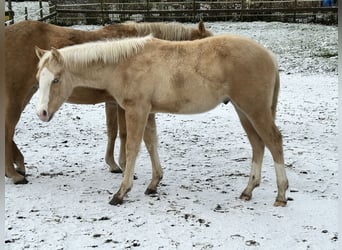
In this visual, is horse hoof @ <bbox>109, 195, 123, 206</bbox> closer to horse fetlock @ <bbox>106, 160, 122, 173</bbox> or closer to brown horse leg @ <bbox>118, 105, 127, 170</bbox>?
brown horse leg @ <bbox>118, 105, 127, 170</bbox>

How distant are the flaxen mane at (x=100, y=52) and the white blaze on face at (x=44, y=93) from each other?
0.78ft

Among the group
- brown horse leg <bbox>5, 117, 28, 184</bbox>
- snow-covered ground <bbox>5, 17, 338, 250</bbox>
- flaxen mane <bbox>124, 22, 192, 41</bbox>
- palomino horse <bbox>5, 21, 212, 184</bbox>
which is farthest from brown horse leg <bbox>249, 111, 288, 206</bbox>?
brown horse leg <bbox>5, 117, 28, 184</bbox>

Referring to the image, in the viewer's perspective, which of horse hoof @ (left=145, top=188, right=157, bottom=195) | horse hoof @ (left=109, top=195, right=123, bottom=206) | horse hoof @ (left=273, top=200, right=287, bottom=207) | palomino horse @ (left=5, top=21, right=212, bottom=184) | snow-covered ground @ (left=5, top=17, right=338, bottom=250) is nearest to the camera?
snow-covered ground @ (left=5, top=17, right=338, bottom=250)

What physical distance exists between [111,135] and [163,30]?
1451mm

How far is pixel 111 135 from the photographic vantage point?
17.5 ft

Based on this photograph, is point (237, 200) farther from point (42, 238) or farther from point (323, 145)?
point (323, 145)

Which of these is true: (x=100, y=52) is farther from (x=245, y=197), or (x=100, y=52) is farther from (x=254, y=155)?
(x=245, y=197)

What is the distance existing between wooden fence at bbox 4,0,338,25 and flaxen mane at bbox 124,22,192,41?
610 inches

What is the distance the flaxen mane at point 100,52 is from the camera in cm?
413

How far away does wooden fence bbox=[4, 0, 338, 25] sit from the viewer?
20.1 m

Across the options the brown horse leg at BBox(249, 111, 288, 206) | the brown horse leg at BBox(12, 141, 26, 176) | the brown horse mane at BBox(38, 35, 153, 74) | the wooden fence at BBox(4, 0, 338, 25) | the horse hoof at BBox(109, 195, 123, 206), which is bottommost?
the horse hoof at BBox(109, 195, 123, 206)

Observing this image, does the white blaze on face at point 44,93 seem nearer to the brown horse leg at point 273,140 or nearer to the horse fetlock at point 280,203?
the brown horse leg at point 273,140

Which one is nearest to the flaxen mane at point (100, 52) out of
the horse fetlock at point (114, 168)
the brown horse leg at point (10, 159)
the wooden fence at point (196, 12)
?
the brown horse leg at point (10, 159)

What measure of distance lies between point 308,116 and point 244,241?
15.9 feet
